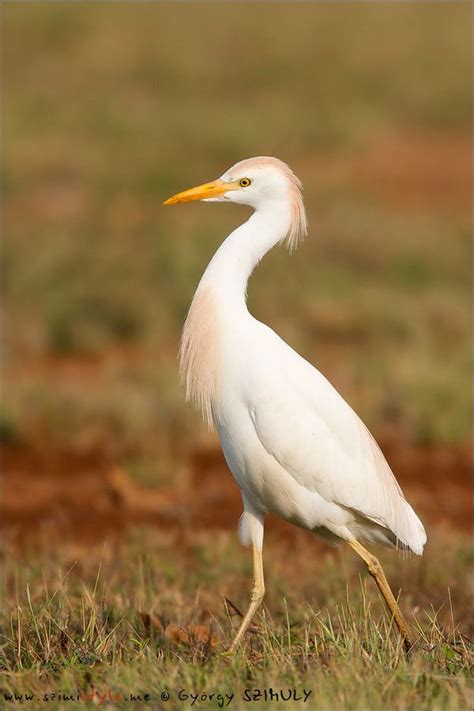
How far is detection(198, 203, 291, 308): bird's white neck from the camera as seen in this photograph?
169 inches

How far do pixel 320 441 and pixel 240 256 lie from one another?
0.75 m

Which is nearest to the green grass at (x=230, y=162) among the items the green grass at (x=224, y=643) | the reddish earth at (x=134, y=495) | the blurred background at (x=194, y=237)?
the blurred background at (x=194, y=237)

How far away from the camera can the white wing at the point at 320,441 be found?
4172 mm

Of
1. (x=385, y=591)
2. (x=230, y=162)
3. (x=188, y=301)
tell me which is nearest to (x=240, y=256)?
(x=385, y=591)

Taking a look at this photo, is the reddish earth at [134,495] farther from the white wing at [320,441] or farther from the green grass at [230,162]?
the white wing at [320,441]

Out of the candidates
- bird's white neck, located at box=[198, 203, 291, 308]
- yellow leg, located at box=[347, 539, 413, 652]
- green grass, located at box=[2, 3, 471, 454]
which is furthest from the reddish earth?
bird's white neck, located at box=[198, 203, 291, 308]

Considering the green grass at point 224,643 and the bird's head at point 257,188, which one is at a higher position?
the bird's head at point 257,188

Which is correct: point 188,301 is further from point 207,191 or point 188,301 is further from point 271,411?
point 271,411

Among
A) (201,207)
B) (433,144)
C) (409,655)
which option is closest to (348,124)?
(433,144)

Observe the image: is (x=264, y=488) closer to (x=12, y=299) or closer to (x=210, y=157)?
(x=12, y=299)

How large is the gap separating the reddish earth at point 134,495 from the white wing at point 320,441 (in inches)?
96.9

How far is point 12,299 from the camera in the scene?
522 inches

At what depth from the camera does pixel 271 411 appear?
416cm

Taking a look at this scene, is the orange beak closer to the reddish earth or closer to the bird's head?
the bird's head
